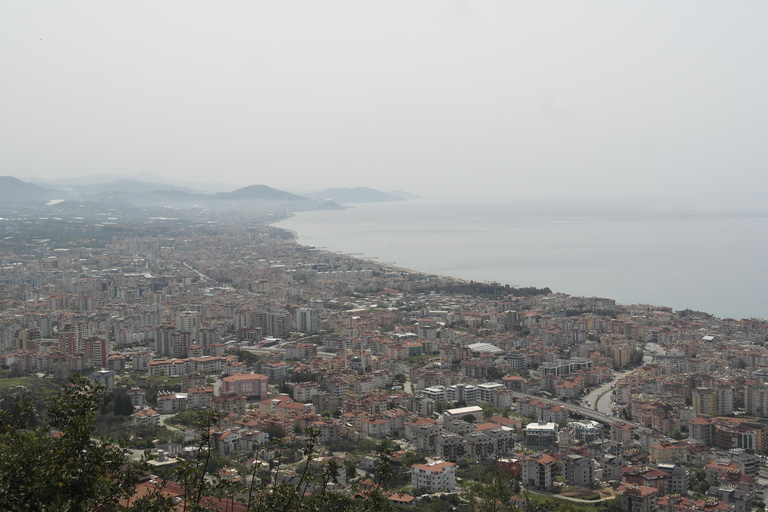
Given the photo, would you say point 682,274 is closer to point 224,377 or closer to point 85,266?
point 224,377

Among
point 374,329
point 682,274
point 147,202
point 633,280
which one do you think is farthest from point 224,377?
point 147,202

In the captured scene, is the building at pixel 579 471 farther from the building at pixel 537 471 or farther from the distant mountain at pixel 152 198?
the distant mountain at pixel 152 198

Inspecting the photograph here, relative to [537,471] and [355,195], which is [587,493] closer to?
[537,471]

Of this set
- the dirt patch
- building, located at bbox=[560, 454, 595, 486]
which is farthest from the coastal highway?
the dirt patch

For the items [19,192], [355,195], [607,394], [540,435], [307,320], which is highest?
[355,195]

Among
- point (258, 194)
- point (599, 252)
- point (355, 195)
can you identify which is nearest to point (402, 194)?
point (355, 195)

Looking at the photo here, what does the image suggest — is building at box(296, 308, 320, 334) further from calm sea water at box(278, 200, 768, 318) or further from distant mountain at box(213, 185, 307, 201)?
distant mountain at box(213, 185, 307, 201)
